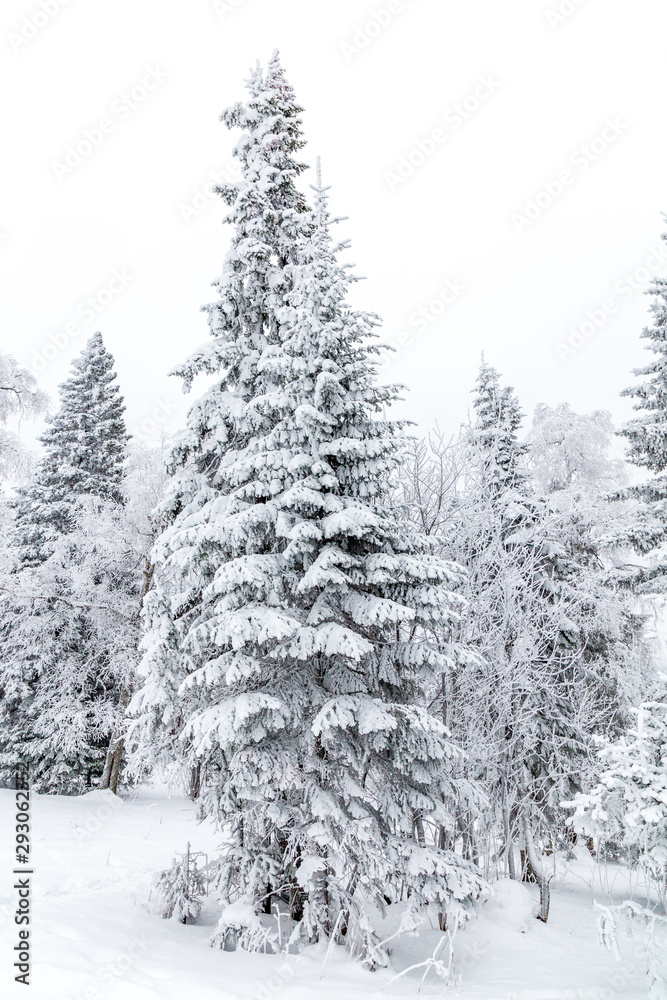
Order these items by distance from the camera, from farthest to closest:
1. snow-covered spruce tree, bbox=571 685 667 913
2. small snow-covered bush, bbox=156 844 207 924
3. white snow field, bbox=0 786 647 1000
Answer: small snow-covered bush, bbox=156 844 207 924 < white snow field, bbox=0 786 647 1000 < snow-covered spruce tree, bbox=571 685 667 913

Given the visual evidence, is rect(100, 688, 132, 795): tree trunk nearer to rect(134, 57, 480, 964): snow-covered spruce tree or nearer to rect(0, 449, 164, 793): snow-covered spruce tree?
rect(0, 449, 164, 793): snow-covered spruce tree

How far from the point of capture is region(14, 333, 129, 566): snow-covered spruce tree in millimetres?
19078

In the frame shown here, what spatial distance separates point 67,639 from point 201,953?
12460mm

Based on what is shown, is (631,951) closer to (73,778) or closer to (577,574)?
(577,574)

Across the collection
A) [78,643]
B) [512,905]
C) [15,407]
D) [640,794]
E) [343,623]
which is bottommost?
[512,905]

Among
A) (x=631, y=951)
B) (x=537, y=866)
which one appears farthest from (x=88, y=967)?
(x=537, y=866)

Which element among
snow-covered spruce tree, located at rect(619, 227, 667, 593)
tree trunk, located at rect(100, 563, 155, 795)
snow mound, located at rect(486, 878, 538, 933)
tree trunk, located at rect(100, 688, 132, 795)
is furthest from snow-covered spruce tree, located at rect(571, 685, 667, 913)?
tree trunk, located at rect(100, 688, 132, 795)

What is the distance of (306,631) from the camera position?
7.81 metres

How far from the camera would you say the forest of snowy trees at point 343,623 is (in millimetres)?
7480

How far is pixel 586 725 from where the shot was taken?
12922 mm

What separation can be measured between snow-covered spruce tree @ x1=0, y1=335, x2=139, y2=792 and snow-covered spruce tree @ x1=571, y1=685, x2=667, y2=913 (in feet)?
A: 44.8

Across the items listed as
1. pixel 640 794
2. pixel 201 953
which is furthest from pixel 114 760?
pixel 640 794

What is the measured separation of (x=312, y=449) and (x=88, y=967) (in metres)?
6.21

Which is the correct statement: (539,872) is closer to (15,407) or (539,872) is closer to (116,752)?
(116,752)
